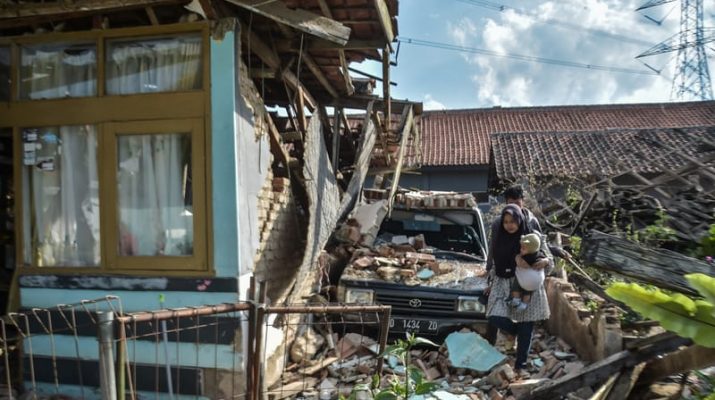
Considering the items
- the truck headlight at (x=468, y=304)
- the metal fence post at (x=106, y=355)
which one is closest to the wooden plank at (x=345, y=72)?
the truck headlight at (x=468, y=304)

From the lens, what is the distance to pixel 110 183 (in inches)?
182

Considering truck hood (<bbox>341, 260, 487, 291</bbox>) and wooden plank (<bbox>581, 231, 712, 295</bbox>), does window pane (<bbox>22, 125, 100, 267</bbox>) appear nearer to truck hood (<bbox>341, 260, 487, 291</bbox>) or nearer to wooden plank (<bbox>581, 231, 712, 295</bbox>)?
truck hood (<bbox>341, 260, 487, 291</bbox>)

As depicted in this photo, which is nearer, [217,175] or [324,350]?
[217,175]

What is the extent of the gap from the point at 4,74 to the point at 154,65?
5.35 feet

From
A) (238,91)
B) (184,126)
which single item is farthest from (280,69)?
(184,126)

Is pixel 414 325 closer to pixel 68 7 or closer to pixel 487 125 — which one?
pixel 68 7

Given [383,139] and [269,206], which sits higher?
[383,139]

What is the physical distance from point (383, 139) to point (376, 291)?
387 centimetres

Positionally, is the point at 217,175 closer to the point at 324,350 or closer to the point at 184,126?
the point at 184,126

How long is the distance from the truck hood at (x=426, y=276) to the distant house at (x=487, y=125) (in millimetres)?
14833

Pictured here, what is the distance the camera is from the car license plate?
5340mm

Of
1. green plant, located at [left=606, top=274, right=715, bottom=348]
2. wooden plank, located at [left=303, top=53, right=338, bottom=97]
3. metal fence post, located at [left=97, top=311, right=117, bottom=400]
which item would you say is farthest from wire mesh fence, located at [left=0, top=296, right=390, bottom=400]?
wooden plank, located at [left=303, top=53, right=338, bottom=97]

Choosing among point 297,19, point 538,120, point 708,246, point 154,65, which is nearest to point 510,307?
point 708,246

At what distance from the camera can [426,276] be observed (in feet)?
18.7
